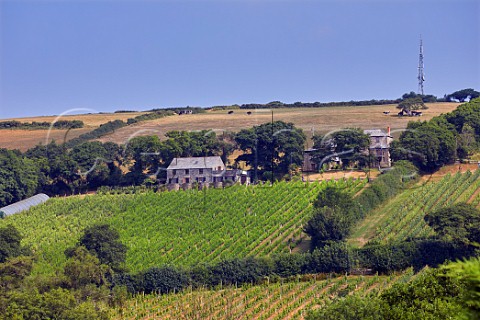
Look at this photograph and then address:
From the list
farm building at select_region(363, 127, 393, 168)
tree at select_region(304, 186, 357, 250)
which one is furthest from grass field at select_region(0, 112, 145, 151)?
tree at select_region(304, 186, 357, 250)

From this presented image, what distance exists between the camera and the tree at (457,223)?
4225 centimetres

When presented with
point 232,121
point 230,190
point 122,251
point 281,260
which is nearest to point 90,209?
point 230,190

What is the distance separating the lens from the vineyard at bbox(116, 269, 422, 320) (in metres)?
35.6

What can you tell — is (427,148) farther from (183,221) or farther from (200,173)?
(183,221)

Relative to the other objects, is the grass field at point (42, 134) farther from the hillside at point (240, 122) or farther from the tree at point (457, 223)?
the tree at point (457, 223)

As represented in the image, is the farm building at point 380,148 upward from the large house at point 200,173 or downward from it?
upward

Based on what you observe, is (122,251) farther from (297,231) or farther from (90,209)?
(90,209)

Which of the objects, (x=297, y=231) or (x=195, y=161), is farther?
(x=195, y=161)

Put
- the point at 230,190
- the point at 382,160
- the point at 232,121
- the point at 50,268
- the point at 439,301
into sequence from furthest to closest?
the point at 232,121 < the point at 382,160 < the point at 230,190 < the point at 50,268 < the point at 439,301

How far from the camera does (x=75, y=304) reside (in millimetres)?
35531

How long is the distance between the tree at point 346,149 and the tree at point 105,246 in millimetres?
27610

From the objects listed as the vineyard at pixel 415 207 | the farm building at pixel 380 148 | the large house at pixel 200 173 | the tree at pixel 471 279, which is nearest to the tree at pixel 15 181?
the large house at pixel 200 173

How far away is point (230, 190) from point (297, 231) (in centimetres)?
1357

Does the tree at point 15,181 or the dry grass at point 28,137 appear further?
the dry grass at point 28,137
